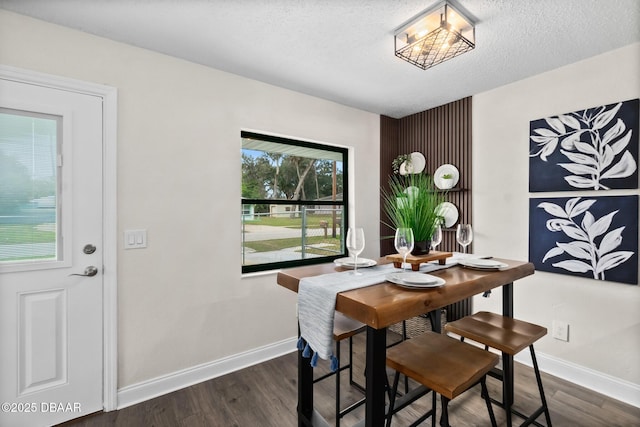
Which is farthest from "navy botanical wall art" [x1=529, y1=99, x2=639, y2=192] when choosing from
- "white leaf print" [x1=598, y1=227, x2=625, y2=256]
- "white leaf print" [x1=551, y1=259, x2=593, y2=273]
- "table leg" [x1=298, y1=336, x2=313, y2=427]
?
"table leg" [x1=298, y1=336, x2=313, y2=427]

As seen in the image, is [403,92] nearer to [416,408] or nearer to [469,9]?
[469,9]

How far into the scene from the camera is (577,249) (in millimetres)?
2221

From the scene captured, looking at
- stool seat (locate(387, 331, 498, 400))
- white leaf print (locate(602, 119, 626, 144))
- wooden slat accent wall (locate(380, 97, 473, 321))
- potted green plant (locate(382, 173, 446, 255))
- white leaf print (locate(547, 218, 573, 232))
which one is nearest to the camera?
stool seat (locate(387, 331, 498, 400))

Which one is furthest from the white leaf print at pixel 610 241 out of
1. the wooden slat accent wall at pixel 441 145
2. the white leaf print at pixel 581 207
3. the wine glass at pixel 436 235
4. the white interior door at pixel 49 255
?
the white interior door at pixel 49 255

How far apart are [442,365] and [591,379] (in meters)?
1.73

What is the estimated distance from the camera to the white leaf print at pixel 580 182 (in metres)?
2.14

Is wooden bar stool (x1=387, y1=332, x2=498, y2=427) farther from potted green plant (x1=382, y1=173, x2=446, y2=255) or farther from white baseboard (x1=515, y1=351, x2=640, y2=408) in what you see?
white baseboard (x1=515, y1=351, x2=640, y2=408)

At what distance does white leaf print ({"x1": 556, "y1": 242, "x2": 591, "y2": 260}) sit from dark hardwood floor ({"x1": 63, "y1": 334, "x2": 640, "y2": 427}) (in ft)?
3.12

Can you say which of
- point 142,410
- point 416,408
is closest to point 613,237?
point 416,408

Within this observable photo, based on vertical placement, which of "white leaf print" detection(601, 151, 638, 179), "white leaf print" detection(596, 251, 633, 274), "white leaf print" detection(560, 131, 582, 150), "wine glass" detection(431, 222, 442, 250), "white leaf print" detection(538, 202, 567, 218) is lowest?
"white leaf print" detection(596, 251, 633, 274)

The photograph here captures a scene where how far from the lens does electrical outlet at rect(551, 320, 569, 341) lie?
2275 mm

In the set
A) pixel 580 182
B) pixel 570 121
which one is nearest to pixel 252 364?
Result: pixel 580 182

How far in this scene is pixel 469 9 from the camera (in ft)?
5.41

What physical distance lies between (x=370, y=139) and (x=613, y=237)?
2231 mm
